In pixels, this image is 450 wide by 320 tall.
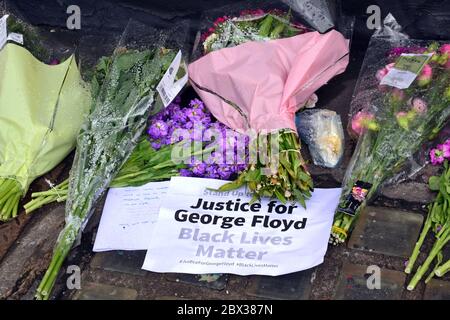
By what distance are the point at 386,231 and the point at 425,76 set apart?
83 cm

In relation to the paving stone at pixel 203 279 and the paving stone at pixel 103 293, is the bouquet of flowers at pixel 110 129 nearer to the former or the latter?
the paving stone at pixel 103 293

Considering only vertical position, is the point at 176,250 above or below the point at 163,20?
below

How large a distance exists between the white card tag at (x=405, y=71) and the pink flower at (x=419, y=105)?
98 mm

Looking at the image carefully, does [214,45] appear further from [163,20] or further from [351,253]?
[351,253]

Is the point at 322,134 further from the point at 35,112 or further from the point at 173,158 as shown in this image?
the point at 35,112

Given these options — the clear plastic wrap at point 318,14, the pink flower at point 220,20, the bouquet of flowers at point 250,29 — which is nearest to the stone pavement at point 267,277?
the clear plastic wrap at point 318,14

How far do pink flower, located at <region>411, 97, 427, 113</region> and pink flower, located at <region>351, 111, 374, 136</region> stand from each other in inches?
8.2

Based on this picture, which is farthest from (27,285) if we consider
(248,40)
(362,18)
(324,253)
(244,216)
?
(362,18)

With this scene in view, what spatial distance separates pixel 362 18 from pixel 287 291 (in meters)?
1.82

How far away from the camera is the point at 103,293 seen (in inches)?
129

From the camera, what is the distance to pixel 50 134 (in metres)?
3.77

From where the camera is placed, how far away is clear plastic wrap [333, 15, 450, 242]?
3.42 meters

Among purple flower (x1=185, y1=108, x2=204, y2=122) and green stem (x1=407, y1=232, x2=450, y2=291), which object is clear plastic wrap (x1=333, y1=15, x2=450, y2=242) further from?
purple flower (x1=185, y1=108, x2=204, y2=122)

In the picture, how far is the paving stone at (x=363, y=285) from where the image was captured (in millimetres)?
3111
